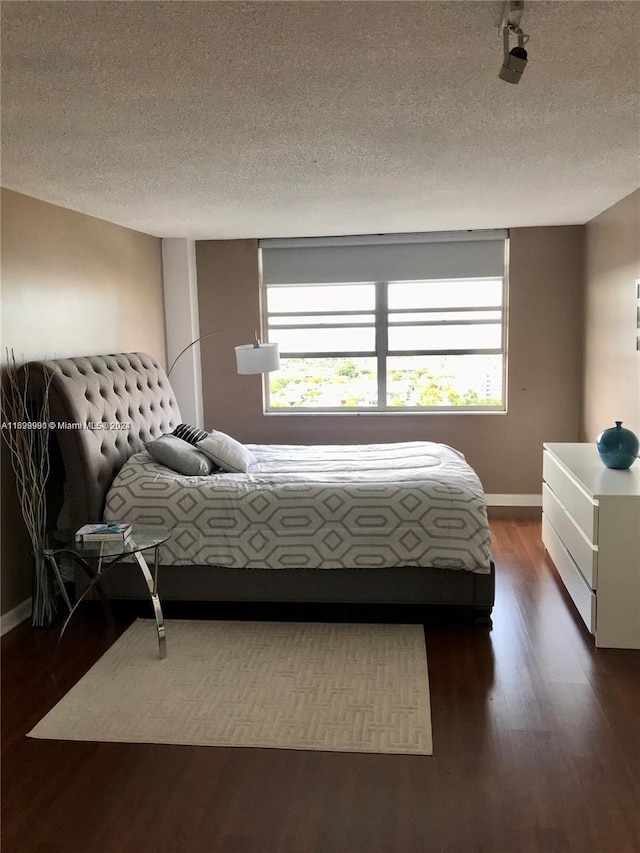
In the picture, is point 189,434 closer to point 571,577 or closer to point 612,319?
point 571,577

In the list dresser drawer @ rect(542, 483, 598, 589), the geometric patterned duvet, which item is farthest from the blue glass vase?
the geometric patterned duvet

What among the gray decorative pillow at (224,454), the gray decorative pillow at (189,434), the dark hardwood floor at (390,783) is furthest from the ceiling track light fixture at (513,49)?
the gray decorative pillow at (189,434)

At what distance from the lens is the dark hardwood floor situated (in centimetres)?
197

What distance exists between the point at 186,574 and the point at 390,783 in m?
1.61

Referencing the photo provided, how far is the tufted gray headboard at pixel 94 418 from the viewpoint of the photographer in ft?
11.4

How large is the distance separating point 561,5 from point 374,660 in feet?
8.08

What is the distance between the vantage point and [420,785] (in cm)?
220

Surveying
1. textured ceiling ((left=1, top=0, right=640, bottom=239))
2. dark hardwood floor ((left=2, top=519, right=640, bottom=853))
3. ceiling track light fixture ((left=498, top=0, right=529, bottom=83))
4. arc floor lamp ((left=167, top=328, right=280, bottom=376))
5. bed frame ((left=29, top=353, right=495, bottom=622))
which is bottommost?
dark hardwood floor ((left=2, top=519, right=640, bottom=853))

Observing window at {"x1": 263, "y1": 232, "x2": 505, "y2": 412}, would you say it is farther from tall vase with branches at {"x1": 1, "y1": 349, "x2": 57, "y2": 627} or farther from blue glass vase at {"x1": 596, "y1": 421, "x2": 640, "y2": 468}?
tall vase with branches at {"x1": 1, "y1": 349, "x2": 57, "y2": 627}

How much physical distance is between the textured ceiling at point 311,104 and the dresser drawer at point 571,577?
6.48ft

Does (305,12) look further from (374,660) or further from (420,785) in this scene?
(374,660)

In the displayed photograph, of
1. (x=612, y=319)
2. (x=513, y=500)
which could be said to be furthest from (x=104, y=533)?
(x=513, y=500)

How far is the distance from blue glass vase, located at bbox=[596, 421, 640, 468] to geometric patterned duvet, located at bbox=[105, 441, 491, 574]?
0.67 m

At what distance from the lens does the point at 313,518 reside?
3.41 meters
